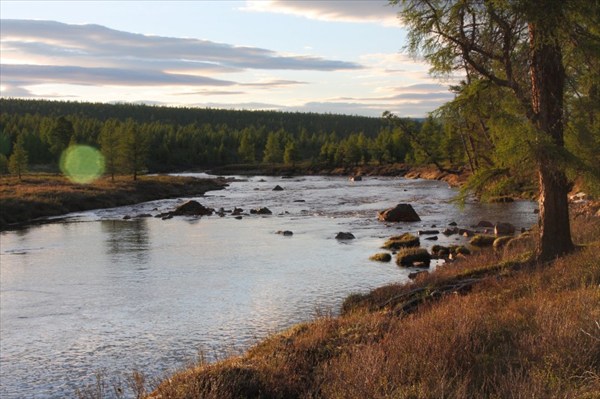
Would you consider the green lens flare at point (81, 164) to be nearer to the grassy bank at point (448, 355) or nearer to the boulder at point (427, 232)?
the boulder at point (427, 232)

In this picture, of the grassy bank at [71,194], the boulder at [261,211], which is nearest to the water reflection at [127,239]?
the grassy bank at [71,194]

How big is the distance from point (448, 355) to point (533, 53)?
10143 millimetres

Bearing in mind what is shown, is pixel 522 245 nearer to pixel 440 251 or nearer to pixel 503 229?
pixel 440 251

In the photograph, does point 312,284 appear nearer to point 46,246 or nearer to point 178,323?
point 178,323

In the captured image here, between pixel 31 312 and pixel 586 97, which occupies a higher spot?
pixel 586 97

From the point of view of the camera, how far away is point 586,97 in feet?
62.1

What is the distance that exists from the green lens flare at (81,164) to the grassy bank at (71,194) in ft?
10.3

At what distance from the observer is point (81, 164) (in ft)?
315

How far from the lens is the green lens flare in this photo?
83.7 metres

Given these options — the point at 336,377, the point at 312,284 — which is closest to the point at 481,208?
the point at 312,284

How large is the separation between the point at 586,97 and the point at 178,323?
1465 cm

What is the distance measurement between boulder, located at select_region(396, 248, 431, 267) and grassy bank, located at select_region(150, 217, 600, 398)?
13.1 metres

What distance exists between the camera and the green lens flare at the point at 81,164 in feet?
275

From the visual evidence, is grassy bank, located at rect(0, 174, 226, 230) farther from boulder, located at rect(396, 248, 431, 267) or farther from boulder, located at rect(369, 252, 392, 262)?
boulder, located at rect(396, 248, 431, 267)
